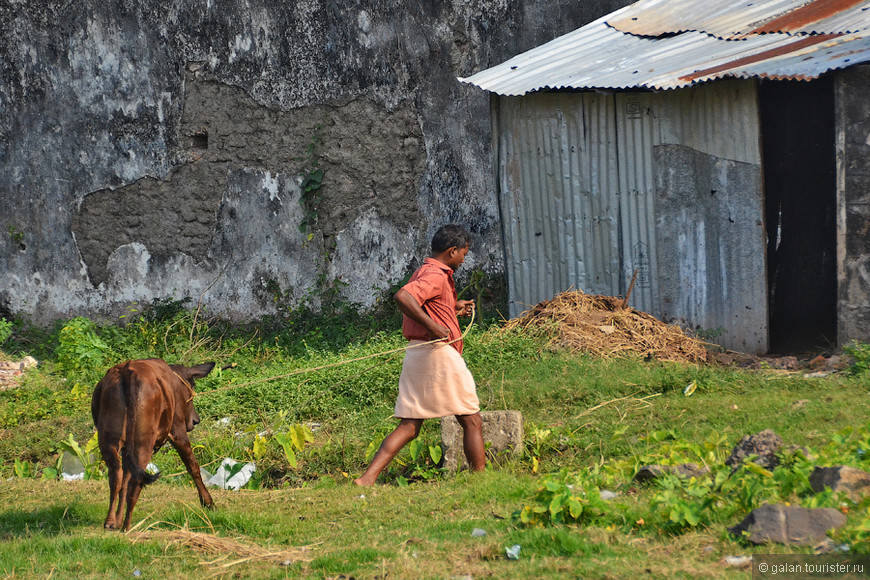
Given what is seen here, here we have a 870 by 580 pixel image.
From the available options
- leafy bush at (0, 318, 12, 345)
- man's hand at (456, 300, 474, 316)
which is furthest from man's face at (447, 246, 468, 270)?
leafy bush at (0, 318, 12, 345)

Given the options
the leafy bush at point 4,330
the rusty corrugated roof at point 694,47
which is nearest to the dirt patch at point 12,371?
the leafy bush at point 4,330

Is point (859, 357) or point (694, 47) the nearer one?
point (859, 357)

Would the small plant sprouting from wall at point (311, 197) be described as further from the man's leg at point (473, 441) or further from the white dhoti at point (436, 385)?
the man's leg at point (473, 441)

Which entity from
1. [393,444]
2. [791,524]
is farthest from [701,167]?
[791,524]

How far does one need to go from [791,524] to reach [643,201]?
5192 millimetres

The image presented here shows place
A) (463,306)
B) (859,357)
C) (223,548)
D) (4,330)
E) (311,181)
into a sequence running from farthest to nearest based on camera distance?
(311,181) → (4,330) → (859,357) → (463,306) → (223,548)

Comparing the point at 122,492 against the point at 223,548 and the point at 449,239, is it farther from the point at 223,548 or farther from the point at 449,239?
the point at 449,239

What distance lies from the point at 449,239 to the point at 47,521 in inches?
105

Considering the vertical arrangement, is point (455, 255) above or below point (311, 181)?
below

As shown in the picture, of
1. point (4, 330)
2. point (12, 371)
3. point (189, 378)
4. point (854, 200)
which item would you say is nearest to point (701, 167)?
point (854, 200)

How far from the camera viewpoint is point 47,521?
4.94 metres

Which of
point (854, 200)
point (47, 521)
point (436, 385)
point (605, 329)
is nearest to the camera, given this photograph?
point (47, 521)

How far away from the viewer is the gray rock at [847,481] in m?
3.74

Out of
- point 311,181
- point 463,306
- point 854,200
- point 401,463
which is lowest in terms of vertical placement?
point 401,463
